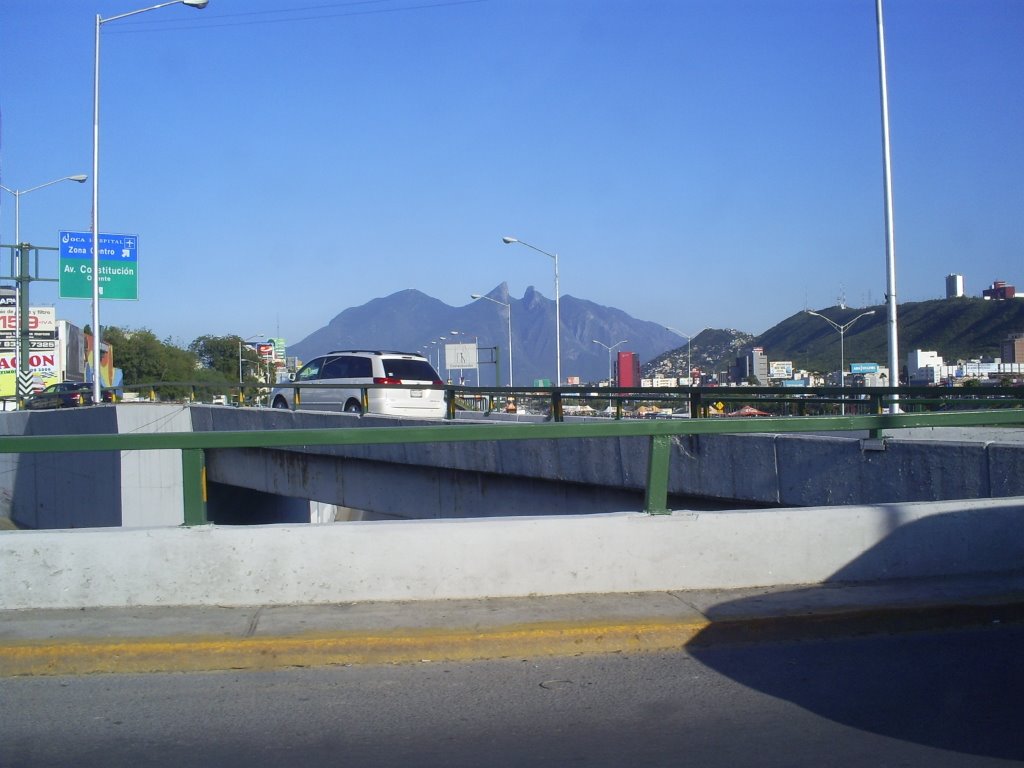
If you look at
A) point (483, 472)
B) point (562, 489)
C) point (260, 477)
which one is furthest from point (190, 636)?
point (260, 477)

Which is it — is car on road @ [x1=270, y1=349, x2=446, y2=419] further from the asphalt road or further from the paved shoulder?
the asphalt road

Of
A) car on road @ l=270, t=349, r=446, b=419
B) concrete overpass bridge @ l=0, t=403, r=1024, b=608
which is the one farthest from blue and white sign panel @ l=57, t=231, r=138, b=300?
concrete overpass bridge @ l=0, t=403, r=1024, b=608

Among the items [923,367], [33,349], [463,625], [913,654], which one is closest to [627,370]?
[923,367]

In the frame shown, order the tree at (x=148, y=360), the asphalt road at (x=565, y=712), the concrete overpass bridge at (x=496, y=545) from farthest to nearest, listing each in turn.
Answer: the tree at (x=148, y=360) < the concrete overpass bridge at (x=496, y=545) < the asphalt road at (x=565, y=712)

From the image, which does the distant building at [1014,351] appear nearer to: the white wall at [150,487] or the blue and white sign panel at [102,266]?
the white wall at [150,487]

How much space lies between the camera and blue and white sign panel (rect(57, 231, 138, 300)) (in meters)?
33.8

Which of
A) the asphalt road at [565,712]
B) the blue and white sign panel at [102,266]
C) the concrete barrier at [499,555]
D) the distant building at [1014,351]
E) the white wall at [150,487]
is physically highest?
the blue and white sign panel at [102,266]

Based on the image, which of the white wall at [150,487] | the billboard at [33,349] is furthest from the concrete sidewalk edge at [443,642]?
the billboard at [33,349]

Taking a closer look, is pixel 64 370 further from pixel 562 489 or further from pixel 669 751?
pixel 669 751

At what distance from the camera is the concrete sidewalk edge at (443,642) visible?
5797mm

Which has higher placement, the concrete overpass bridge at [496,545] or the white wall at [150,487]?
the concrete overpass bridge at [496,545]

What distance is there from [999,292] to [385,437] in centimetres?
6759

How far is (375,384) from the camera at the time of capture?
23.4 m

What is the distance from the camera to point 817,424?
7.31 metres
